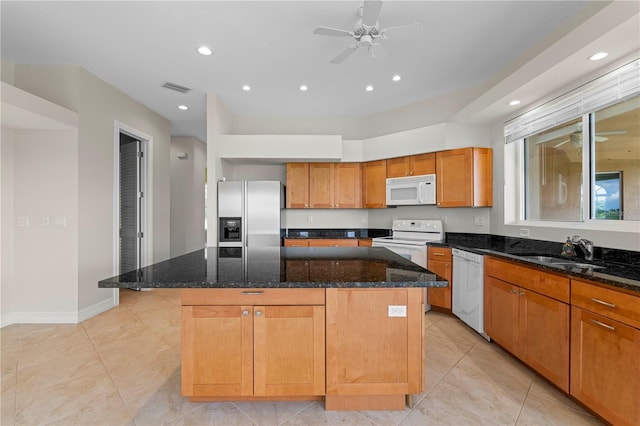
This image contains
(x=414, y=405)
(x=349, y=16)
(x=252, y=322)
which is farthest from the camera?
(x=349, y=16)

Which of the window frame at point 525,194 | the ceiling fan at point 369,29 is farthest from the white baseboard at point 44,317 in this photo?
the window frame at point 525,194

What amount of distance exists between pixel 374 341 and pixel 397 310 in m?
0.23

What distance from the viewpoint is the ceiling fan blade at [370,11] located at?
188 centimetres

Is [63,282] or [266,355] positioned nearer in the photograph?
[266,355]

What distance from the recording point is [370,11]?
1.97m

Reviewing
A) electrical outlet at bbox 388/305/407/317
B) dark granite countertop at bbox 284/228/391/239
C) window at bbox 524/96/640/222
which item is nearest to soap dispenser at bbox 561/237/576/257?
window at bbox 524/96/640/222

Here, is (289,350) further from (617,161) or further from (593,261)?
(617,161)

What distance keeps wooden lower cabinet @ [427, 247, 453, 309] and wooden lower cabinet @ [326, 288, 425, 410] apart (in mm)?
1958

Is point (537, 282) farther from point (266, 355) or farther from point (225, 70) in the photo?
point (225, 70)

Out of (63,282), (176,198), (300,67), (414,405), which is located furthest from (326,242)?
Answer: (176,198)

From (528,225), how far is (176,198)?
20.9 ft

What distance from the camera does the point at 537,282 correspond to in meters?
2.11

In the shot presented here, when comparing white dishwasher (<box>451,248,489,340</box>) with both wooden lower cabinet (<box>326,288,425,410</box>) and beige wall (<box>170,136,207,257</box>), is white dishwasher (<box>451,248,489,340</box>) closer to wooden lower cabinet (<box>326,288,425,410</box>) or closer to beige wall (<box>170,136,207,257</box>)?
wooden lower cabinet (<box>326,288,425,410</box>)

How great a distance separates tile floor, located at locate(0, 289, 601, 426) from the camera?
173 centimetres
